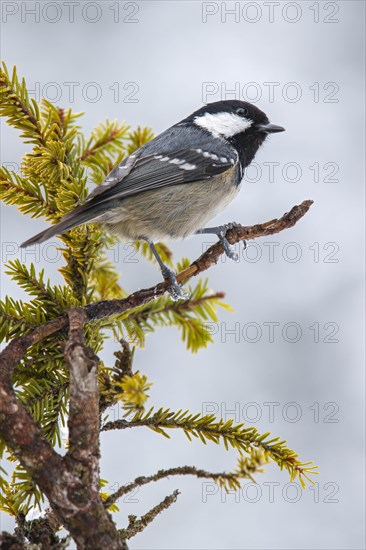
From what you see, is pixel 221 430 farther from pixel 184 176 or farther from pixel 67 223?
pixel 184 176

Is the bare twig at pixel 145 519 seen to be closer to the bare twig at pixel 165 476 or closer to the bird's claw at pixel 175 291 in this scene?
the bare twig at pixel 165 476

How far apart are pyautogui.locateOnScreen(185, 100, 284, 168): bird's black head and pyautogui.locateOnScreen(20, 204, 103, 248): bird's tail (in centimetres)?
69

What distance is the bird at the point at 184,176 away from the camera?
57.1 inches

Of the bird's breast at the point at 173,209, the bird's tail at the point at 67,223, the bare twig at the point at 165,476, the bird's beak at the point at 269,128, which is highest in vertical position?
the bird's beak at the point at 269,128

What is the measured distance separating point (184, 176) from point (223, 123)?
28 centimetres

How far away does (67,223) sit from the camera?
112cm

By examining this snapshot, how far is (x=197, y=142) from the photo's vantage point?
169 centimetres

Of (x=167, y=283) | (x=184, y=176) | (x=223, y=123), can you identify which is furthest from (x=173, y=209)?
(x=167, y=283)

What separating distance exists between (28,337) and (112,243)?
0.56 meters

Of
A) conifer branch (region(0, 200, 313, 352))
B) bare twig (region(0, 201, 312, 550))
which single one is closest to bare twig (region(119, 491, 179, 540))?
bare twig (region(0, 201, 312, 550))

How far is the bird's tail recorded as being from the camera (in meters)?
1.09

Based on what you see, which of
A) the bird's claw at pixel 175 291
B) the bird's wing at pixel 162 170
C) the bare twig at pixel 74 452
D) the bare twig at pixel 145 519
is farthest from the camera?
the bird's wing at pixel 162 170

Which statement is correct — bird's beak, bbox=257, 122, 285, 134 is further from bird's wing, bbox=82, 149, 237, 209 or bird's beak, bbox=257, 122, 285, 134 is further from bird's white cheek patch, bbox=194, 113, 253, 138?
bird's wing, bbox=82, 149, 237, 209

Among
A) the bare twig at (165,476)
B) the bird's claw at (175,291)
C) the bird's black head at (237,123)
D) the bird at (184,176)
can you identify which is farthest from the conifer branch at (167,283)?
the bird's black head at (237,123)
